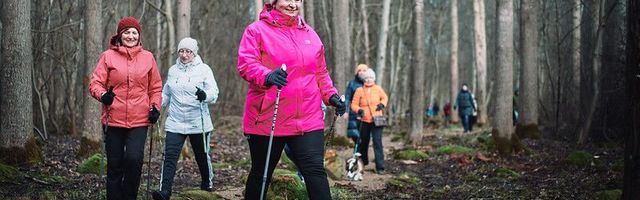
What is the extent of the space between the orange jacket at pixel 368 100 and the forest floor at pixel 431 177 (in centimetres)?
82

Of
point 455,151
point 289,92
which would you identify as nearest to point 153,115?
point 289,92

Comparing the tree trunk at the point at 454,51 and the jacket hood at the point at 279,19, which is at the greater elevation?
the tree trunk at the point at 454,51

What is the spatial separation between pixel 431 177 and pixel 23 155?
638 centimetres

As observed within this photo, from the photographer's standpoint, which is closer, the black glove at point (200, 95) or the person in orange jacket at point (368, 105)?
the black glove at point (200, 95)

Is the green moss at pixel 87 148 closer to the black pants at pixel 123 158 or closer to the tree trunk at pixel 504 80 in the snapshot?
the black pants at pixel 123 158

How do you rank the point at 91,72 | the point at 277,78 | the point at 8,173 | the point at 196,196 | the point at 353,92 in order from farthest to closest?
the point at 91,72 → the point at 353,92 → the point at 8,173 → the point at 196,196 → the point at 277,78

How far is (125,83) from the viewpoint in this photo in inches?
Result: 248

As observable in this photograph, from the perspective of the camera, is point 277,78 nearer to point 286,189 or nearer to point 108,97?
point 108,97

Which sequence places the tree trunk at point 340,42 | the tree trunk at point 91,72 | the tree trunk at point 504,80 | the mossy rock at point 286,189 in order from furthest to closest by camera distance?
the tree trunk at point 340,42
the tree trunk at point 504,80
the tree trunk at point 91,72
the mossy rock at point 286,189

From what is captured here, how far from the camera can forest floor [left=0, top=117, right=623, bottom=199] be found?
837cm

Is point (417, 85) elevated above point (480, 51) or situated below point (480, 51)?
below

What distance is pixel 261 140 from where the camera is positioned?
531 cm

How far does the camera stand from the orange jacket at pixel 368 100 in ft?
37.7

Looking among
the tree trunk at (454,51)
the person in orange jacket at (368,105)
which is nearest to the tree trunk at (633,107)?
the person in orange jacket at (368,105)
